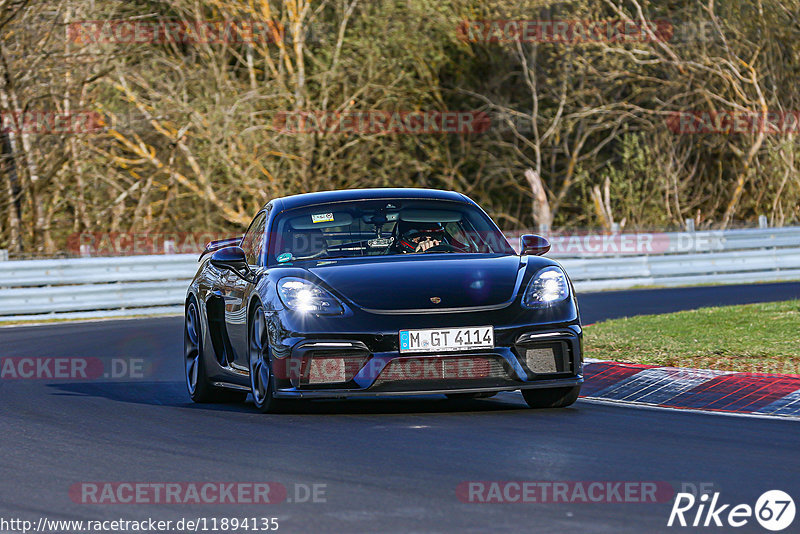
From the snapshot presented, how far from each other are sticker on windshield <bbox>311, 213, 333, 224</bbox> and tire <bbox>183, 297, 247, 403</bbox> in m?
1.30

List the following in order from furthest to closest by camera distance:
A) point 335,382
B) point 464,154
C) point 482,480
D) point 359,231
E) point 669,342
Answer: point 464,154
point 669,342
point 359,231
point 335,382
point 482,480

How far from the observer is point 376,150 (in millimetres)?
31844

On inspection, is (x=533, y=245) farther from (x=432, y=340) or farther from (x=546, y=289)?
(x=432, y=340)

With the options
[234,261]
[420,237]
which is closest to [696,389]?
[420,237]

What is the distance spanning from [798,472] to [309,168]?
2487cm

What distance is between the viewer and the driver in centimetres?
927

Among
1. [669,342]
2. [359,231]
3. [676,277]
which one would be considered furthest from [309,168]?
[359,231]

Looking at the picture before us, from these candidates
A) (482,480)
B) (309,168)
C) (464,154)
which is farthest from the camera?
(464,154)

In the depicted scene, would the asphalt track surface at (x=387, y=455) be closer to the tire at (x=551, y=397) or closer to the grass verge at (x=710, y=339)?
the tire at (x=551, y=397)

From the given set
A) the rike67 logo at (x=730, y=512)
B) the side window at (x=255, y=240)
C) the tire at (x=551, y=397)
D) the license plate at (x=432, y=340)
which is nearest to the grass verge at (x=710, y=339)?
the tire at (x=551, y=397)

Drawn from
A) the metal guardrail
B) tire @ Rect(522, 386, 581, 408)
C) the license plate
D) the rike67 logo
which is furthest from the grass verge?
the metal guardrail

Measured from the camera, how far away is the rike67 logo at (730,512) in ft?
16.9

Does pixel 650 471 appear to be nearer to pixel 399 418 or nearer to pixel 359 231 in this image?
pixel 399 418

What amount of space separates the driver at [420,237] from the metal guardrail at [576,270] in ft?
41.7
